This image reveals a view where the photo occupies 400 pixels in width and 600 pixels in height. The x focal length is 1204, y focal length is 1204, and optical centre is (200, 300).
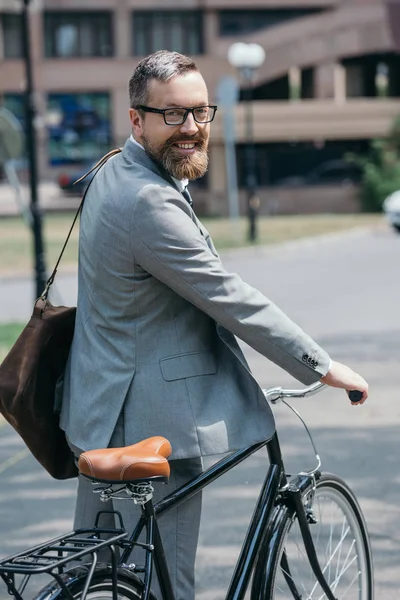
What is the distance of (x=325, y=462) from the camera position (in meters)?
6.62

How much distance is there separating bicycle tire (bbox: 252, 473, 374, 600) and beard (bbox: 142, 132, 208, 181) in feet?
3.16

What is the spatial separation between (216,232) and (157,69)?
27282 mm

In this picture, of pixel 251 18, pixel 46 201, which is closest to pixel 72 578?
pixel 46 201

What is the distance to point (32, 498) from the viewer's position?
618 cm

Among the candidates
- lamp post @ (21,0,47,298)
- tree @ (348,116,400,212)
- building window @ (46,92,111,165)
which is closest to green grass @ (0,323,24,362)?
lamp post @ (21,0,47,298)

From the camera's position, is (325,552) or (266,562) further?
(325,552)

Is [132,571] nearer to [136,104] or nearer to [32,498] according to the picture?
[136,104]

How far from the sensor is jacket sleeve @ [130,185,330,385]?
2.97m

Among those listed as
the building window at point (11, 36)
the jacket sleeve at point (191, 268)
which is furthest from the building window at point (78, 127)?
the jacket sleeve at point (191, 268)

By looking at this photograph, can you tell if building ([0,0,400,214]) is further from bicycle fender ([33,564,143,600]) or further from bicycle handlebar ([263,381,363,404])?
bicycle fender ([33,564,143,600])

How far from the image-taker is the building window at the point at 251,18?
2213 inches

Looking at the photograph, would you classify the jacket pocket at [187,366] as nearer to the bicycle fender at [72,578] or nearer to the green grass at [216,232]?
the bicycle fender at [72,578]

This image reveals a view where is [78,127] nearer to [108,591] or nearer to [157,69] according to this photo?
[157,69]

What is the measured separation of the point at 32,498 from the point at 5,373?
310cm
